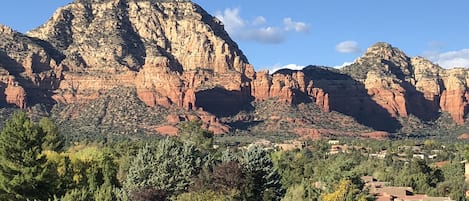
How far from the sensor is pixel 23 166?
155ft

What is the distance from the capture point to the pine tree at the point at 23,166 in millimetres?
46281

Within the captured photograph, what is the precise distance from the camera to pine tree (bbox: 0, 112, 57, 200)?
46.3m

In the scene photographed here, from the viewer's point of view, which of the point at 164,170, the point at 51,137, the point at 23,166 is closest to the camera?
the point at 23,166

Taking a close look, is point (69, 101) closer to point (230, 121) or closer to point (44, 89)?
point (44, 89)

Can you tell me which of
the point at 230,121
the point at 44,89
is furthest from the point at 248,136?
the point at 44,89

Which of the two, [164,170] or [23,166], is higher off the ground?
[23,166]

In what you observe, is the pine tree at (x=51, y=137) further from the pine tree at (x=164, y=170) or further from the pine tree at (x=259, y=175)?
the pine tree at (x=259, y=175)

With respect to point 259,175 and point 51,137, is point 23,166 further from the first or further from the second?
point 51,137

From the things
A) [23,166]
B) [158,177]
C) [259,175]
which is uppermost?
[23,166]

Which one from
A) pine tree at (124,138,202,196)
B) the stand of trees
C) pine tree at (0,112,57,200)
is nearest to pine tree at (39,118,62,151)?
the stand of trees

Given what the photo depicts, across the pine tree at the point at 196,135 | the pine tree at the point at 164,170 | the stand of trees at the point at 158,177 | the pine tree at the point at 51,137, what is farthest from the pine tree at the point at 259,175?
the pine tree at the point at 196,135

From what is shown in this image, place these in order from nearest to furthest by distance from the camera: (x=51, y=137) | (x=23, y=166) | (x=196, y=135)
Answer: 1. (x=23, y=166)
2. (x=51, y=137)
3. (x=196, y=135)

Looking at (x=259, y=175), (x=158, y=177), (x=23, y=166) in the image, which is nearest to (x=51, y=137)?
(x=23, y=166)

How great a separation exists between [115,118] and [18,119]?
418 feet
